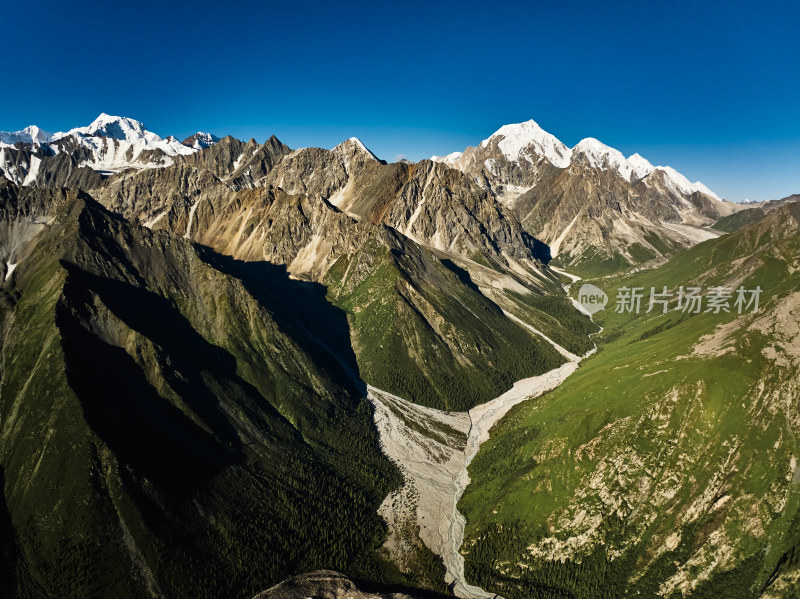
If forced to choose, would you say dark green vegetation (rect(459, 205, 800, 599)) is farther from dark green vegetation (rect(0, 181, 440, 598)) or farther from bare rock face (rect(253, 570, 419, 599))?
dark green vegetation (rect(0, 181, 440, 598))

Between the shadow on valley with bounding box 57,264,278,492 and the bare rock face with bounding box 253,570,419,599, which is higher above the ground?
the shadow on valley with bounding box 57,264,278,492

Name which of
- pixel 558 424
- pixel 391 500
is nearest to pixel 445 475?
pixel 391 500

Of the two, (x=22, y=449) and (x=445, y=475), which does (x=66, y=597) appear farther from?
(x=445, y=475)

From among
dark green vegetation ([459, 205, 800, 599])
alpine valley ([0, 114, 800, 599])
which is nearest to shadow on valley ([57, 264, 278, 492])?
alpine valley ([0, 114, 800, 599])

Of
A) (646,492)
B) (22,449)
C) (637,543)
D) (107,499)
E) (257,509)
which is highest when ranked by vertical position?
(22,449)

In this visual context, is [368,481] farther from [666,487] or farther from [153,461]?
[666,487]

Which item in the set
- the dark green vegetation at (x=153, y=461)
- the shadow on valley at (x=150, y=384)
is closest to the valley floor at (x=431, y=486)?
the dark green vegetation at (x=153, y=461)
